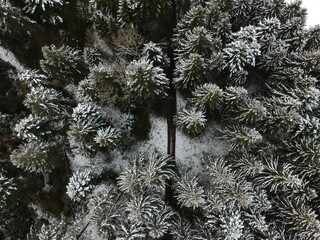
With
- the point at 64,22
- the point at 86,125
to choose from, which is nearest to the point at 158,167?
the point at 86,125

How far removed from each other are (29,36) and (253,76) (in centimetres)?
1364

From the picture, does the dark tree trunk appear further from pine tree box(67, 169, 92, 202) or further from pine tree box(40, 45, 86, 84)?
pine tree box(40, 45, 86, 84)

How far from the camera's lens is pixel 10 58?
21250mm

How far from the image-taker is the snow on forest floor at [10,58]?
21.0 metres

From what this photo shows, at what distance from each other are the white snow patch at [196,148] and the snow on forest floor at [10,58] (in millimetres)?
10788

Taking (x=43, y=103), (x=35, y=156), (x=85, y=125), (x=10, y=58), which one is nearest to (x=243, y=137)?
(x=85, y=125)

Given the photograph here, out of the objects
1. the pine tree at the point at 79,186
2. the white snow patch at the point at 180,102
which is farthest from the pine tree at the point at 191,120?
the pine tree at the point at 79,186

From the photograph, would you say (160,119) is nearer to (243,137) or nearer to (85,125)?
(85,125)

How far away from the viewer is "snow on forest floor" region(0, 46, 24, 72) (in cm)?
2102

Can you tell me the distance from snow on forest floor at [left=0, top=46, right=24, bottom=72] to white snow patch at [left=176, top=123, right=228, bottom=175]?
1079 centimetres

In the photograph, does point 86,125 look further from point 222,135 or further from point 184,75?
point 222,135

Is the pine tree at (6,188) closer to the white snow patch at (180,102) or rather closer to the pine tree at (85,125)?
the pine tree at (85,125)

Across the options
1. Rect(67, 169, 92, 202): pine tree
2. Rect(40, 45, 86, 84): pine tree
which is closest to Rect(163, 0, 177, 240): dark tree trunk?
Rect(67, 169, 92, 202): pine tree

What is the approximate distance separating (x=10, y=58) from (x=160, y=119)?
10275 millimetres
